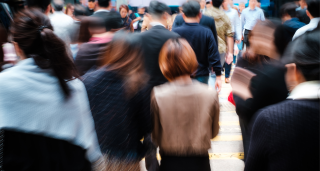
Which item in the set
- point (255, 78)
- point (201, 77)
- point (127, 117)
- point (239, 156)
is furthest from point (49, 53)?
point (239, 156)

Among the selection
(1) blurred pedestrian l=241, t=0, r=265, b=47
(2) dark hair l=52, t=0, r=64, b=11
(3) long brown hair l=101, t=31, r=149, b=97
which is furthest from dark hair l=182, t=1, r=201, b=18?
(1) blurred pedestrian l=241, t=0, r=265, b=47

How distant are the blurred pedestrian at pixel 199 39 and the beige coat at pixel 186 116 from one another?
1.86 metres

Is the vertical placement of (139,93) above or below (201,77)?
above

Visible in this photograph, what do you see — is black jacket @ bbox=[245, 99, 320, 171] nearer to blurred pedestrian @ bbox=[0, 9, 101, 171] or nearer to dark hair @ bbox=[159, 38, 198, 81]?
dark hair @ bbox=[159, 38, 198, 81]

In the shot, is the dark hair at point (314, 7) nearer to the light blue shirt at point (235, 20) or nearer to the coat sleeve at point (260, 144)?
the light blue shirt at point (235, 20)

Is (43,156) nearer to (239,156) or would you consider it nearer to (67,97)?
(67,97)

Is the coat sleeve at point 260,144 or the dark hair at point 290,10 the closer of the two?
the coat sleeve at point 260,144

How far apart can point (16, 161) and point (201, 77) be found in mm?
2800

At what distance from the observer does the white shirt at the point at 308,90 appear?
124 centimetres

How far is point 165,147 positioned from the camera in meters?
1.99

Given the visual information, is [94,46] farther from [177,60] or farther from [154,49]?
[177,60]

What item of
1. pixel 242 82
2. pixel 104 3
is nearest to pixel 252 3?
pixel 104 3

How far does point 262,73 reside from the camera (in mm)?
2443

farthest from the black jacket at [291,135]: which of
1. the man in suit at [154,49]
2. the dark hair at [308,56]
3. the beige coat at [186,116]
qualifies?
the man in suit at [154,49]
